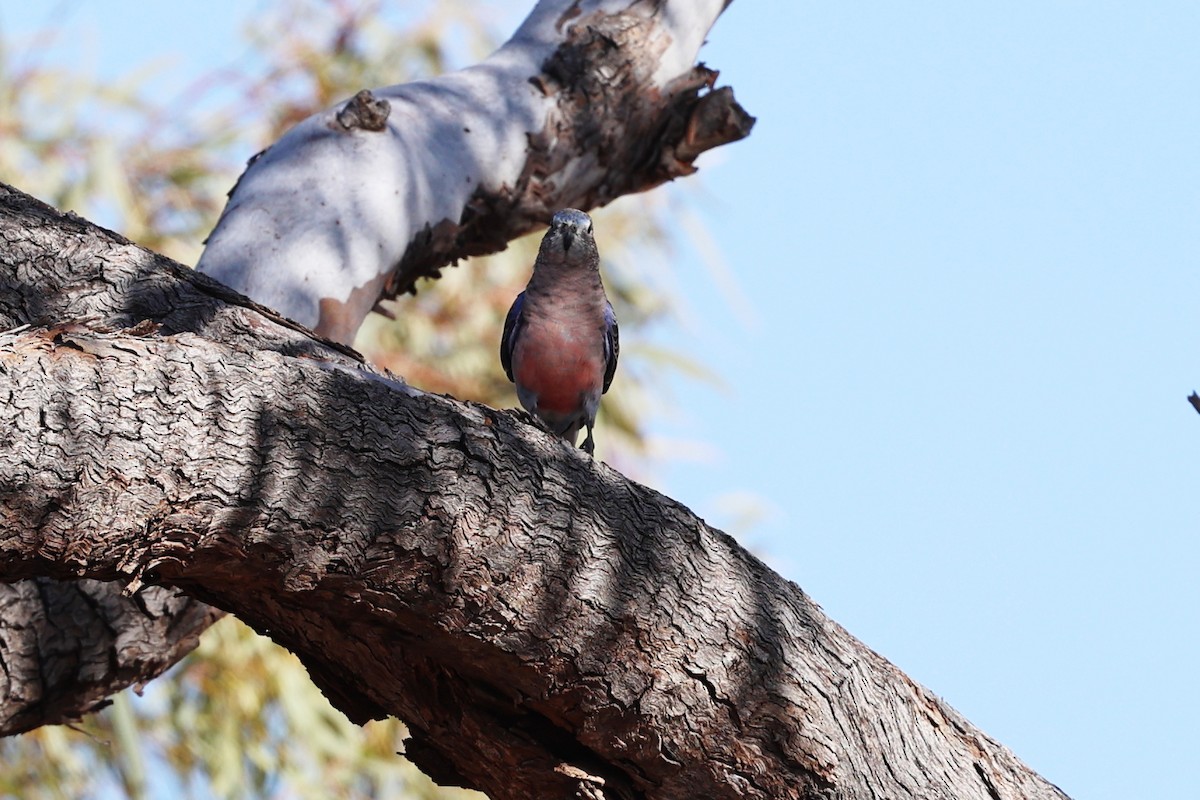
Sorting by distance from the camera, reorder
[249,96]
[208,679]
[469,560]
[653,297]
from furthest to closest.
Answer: [653,297] → [249,96] → [208,679] → [469,560]

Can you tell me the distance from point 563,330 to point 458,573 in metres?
2.39

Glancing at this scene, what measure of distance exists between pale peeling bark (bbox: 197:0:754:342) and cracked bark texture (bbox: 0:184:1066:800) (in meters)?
1.40

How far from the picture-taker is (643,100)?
4.76 metres

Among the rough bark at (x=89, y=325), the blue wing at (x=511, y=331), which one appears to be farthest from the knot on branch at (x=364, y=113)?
the rough bark at (x=89, y=325)

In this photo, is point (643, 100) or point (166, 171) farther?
point (166, 171)

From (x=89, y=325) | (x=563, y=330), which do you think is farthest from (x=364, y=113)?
(x=89, y=325)

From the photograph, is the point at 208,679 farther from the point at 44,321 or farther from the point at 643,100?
the point at 44,321

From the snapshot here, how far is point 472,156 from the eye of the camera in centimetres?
442

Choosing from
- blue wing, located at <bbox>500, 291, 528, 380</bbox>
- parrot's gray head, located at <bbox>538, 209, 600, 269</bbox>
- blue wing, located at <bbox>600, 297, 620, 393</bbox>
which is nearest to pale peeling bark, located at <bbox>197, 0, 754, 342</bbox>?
parrot's gray head, located at <bbox>538, 209, 600, 269</bbox>

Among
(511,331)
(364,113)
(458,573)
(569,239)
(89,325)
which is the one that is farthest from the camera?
(511,331)

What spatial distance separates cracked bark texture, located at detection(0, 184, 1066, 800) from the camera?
221 cm

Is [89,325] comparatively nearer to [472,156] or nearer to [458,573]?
[458,573]

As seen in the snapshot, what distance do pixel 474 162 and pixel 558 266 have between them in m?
0.54

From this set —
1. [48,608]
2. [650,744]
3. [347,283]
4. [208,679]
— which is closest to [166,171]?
[208,679]
